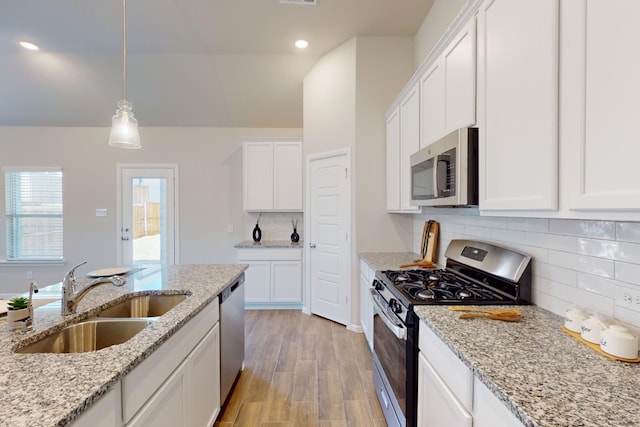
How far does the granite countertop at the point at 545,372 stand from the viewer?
2.33 ft

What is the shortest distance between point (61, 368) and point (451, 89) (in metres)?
2.14

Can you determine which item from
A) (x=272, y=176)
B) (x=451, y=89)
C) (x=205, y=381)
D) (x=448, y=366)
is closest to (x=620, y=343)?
(x=448, y=366)

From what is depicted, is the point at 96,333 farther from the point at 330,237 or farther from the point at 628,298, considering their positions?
the point at 330,237

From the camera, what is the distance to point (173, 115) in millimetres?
4746

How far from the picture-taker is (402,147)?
2783 millimetres

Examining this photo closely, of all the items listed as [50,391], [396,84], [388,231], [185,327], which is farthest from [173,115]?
[50,391]

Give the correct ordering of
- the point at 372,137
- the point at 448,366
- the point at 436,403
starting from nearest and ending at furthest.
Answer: the point at 448,366, the point at 436,403, the point at 372,137

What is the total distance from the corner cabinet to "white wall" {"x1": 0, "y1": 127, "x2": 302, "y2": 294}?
0.51 metres

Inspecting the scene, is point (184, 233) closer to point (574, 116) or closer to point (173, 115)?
point (173, 115)

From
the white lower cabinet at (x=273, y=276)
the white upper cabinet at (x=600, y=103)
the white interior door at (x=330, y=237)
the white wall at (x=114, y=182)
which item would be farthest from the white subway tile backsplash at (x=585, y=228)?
the white wall at (x=114, y=182)

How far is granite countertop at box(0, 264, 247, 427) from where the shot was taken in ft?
2.44

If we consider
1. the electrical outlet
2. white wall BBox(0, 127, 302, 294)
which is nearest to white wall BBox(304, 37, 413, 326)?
white wall BBox(0, 127, 302, 294)

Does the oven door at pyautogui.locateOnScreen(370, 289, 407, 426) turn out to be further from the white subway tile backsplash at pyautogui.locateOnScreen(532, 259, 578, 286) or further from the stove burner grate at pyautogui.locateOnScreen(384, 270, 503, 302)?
the white subway tile backsplash at pyautogui.locateOnScreen(532, 259, 578, 286)

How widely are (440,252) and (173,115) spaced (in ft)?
14.2
